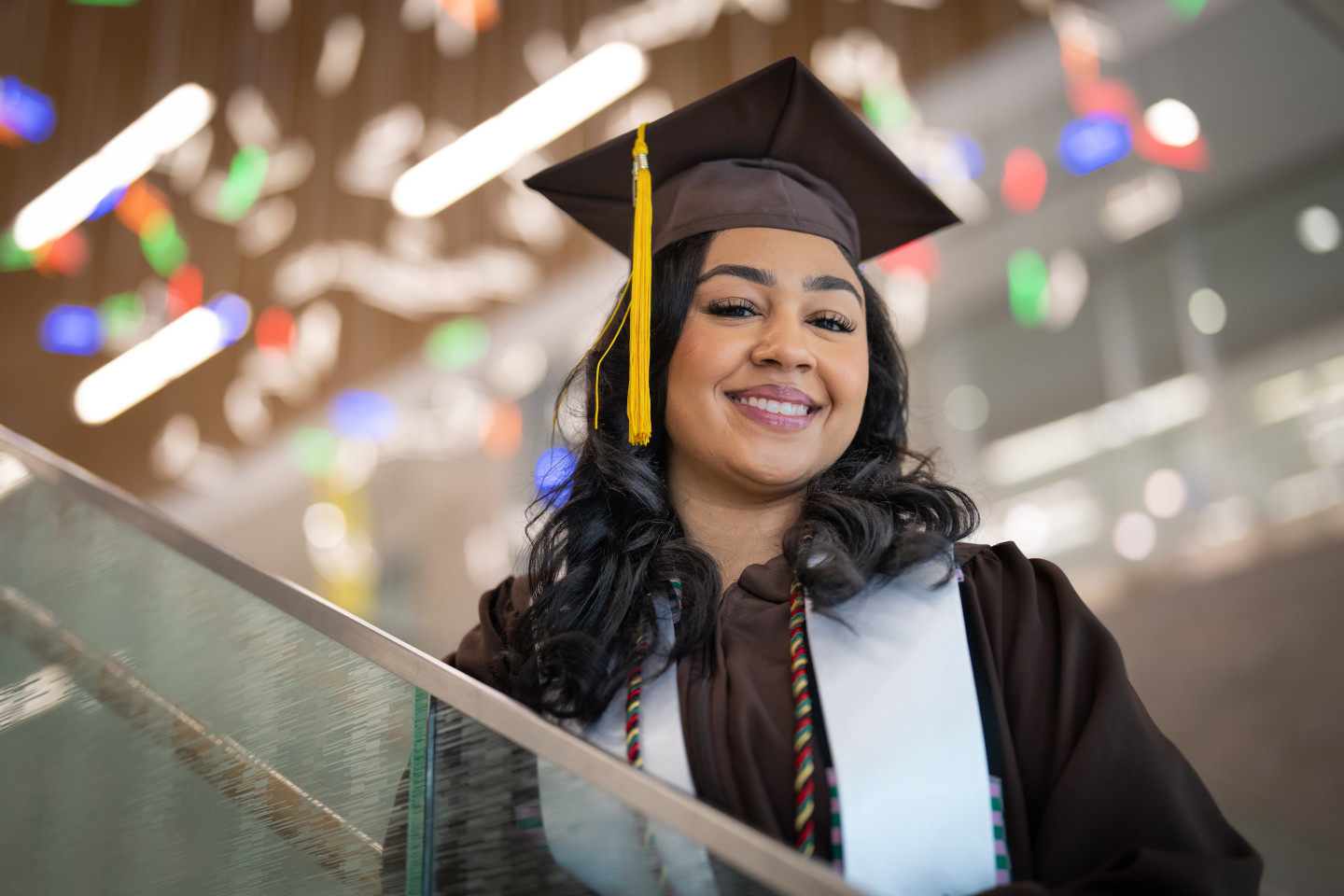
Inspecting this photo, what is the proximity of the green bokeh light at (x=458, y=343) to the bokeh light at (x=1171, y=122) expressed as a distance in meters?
3.80

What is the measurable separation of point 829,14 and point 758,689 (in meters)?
4.48

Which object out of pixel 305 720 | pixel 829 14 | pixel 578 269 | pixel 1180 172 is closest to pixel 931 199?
pixel 305 720

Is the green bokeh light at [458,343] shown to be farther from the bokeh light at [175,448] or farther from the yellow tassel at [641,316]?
the yellow tassel at [641,316]

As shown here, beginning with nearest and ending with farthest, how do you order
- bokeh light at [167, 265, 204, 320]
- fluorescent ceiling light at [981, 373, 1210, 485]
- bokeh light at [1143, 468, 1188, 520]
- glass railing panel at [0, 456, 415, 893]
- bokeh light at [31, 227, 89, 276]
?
glass railing panel at [0, 456, 415, 893], bokeh light at [1143, 468, 1188, 520], fluorescent ceiling light at [981, 373, 1210, 485], bokeh light at [31, 227, 89, 276], bokeh light at [167, 265, 204, 320]

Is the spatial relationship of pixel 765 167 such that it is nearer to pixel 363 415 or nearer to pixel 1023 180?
pixel 1023 180

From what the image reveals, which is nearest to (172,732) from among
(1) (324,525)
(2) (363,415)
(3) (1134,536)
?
(3) (1134,536)

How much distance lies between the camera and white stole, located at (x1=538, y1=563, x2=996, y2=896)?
1078 mm

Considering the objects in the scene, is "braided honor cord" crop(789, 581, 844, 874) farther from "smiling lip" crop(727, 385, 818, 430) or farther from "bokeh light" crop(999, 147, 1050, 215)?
"bokeh light" crop(999, 147, 1050, 215)

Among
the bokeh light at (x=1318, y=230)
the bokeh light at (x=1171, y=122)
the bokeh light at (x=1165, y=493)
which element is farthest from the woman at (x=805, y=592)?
the bokeh light at (x=1171, y=122)

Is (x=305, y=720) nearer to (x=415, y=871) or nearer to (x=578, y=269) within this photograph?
(x=415, y=871)

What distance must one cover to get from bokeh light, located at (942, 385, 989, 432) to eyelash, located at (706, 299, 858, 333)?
4164mm

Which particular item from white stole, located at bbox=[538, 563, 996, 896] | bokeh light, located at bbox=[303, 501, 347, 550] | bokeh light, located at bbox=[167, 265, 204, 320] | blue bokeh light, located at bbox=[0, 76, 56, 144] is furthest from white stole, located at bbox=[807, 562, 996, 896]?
bokeh light, located at bbox=[303, 501, 347, 550]

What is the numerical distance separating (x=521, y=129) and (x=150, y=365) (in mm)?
2885

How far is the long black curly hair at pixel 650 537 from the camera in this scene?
137 cm
